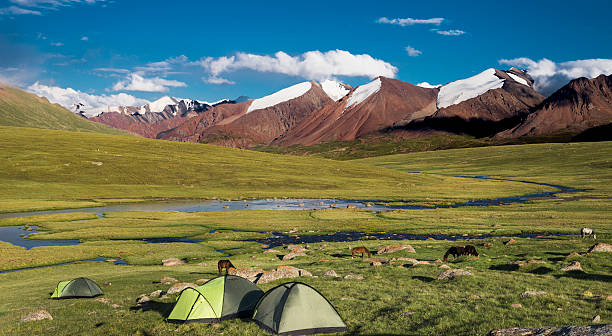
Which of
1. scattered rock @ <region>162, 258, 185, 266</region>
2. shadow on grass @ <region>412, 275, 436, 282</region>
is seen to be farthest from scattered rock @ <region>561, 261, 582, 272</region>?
scattered rock @ <region>162, 258, 185, 266</region>

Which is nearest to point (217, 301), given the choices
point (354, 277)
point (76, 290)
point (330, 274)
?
point (330, 274)

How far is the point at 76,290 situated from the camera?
25688mm

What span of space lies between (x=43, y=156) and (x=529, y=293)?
15549 centimetres

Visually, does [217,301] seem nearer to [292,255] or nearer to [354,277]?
[354,277]

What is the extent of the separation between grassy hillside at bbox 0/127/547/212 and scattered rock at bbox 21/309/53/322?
7329 centimetres

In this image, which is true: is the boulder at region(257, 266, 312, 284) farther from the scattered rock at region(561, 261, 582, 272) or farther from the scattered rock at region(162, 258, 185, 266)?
the scattered rock at region(561, 261, 582, 272)

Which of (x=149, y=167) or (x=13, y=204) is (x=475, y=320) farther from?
(x=149, y=167)

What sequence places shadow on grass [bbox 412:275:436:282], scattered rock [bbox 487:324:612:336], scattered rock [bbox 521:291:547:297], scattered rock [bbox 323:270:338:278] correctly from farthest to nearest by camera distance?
scattered rock [bbox 323:270:338:278] → shadow on grass [bbox 412:275:436:282] → scattered rock [bbox 521:291:547:297] → scattered rock [bbox 487:324:612:336]

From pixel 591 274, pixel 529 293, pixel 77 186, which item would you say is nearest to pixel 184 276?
pixel 529 293

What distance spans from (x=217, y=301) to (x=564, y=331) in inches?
608

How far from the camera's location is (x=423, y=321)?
18000 millimetres

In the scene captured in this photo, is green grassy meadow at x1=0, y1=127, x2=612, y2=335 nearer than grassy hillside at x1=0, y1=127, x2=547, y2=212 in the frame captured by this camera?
Yes

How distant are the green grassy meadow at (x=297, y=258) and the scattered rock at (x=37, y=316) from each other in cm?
53

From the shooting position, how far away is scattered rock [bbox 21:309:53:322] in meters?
20.1
